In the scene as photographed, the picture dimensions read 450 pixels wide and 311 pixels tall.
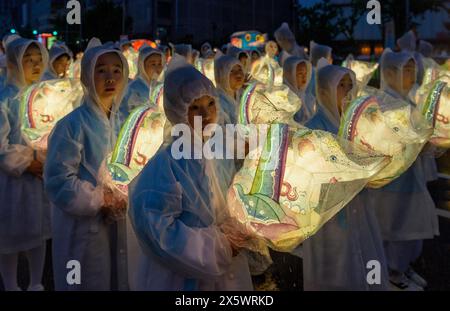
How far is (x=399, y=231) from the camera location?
181 inches

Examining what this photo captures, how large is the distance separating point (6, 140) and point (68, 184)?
4.25 ft

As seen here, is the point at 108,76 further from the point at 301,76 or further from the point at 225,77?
the point at 301,76

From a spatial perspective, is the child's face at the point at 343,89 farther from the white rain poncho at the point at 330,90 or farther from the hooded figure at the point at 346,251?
the hooded figure at the point at 346,251

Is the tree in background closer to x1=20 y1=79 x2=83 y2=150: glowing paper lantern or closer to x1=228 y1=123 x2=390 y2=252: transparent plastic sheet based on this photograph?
x1=20 y1=79 x2=83 y2=150: glowing paper lantern

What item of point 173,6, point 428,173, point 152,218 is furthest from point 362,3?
point 173,6

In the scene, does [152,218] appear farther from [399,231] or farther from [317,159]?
[399,231]

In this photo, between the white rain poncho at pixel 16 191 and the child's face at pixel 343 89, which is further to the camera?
the white rain poncho at pixel 16 191

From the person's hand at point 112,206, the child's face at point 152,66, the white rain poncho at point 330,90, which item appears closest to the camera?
the person's hand at point 112,206

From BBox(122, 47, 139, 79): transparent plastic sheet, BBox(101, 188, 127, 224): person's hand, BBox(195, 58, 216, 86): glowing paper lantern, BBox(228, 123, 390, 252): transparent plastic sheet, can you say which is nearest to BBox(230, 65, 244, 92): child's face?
BBox(195, 58, 216, 86): glowing paper lantern

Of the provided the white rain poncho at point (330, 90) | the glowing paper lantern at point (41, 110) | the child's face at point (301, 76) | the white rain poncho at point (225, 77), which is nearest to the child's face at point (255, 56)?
the child's face at point (301, 76)

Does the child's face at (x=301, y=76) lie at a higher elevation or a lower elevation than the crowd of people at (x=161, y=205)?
higher

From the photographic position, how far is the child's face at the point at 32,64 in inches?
189

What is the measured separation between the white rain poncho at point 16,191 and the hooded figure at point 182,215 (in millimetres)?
2068

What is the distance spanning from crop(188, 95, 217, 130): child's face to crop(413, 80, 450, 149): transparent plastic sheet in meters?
2.11
